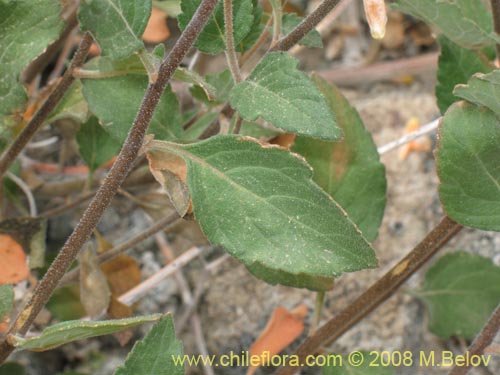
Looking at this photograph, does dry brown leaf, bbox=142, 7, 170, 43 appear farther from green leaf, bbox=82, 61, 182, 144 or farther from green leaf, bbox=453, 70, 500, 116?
green leaf, bbox=453, 70, 500, 116

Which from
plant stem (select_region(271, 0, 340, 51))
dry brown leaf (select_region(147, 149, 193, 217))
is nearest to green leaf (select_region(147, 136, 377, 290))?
dry brown leaf (select_region(147, 149, 193, 217))

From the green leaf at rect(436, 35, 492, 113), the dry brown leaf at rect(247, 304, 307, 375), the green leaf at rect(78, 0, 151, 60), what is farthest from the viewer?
the dry brown leaf at rect(247, 304, 307, 375)

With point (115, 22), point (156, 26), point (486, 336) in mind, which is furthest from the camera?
point (156, 26)

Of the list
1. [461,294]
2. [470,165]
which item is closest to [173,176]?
[470,165]

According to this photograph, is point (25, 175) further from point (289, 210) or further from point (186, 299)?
point (289, 210)

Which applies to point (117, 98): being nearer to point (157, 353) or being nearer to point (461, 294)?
point (157, 353)

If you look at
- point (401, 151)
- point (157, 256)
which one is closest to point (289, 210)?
point (157, 256)

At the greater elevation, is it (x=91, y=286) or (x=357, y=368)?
(x=91, y=286)
